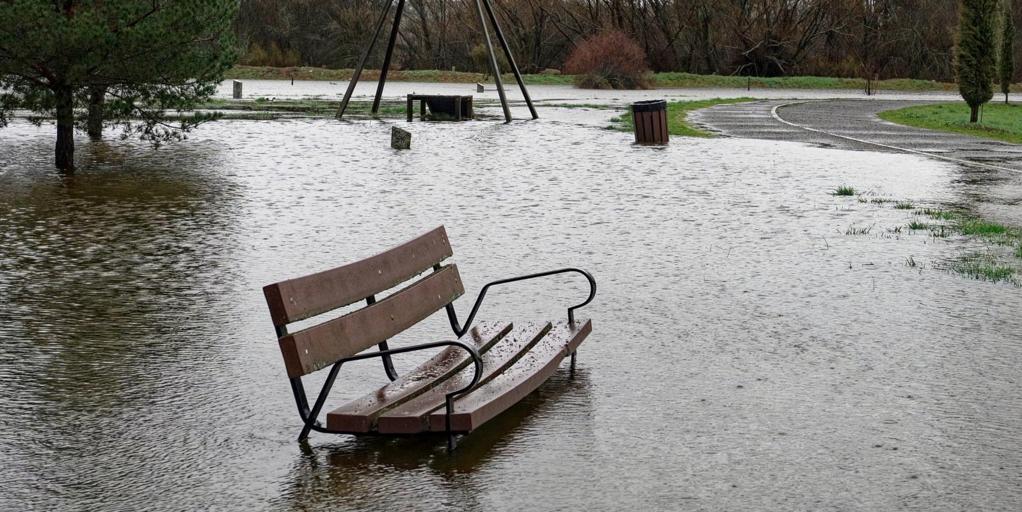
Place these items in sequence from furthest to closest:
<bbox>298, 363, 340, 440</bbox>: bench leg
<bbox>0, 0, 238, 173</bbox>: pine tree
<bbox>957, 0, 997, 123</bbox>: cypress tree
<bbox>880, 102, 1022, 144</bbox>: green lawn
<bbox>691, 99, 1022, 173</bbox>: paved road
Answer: <bbox>957, 0, 997, 123</bbox>: cypress tree
<bbox>880, 102, 1022, 144</bbox>: green lawn
<bbox>691, 99, 1022, 173</bbox>: paved road
<bbox>0, 0, 238, 173</bbox>: pine tree
<bbox>298, 363, 340, 440</bbox>: bench leg

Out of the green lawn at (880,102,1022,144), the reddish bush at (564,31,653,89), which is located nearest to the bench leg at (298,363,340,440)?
the green lawn at (880,102,1022,144)

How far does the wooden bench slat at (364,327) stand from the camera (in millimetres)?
5250

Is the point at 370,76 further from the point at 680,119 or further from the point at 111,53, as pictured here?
the point at 111,53

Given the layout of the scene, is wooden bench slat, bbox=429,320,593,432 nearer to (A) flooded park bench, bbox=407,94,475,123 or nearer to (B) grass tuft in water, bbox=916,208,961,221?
(B) grass tuft in water, bbox=916,208,961,221

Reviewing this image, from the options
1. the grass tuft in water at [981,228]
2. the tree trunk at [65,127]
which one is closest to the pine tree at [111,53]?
the tree trunk at [65,127]

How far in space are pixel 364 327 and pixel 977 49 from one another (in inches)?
1205

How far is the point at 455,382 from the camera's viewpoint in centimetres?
581

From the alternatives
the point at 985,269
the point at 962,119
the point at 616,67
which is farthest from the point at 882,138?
the point at 616,67

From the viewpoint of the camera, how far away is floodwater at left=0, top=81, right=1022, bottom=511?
518cm

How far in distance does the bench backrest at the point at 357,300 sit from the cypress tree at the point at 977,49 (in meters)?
28.9

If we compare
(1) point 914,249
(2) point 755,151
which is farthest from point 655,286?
(2) point 755,151

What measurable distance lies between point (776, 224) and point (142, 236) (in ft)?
20.6

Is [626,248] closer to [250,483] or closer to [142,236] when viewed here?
[142,236]

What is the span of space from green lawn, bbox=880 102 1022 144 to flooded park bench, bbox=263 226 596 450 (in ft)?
76.8
